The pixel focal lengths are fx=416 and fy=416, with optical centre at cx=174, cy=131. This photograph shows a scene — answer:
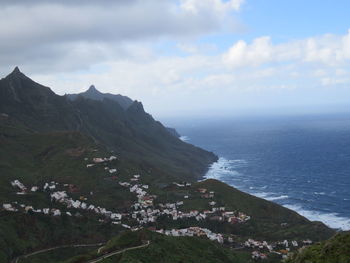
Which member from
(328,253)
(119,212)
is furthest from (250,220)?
(328,253)

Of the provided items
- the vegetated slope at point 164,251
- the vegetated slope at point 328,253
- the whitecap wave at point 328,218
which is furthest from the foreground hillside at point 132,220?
the vegetated slope at point 328,253

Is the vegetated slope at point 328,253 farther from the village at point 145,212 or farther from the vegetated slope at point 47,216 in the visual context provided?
the vegetated slope at point 47,216

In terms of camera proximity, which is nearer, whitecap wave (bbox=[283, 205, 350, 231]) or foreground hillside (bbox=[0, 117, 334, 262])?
foreground hillside (bbox=[0, 117, 334, 262])

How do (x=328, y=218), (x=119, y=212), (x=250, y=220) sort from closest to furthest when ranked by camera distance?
(x=250, y=220)
(x=119, y=212)
(x=328, y=218)

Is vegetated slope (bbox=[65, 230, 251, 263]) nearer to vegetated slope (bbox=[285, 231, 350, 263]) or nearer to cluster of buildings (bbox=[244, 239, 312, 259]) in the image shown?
cluster of buildings (bbox=[244, 239, 312, 259])

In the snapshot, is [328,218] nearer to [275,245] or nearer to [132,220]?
[275,245]

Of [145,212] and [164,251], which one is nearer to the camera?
[164,251]

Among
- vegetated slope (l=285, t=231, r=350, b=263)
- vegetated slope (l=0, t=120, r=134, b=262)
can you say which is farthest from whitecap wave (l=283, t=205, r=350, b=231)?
vegetated slope (l=285, t=231, r=350, b=263)
